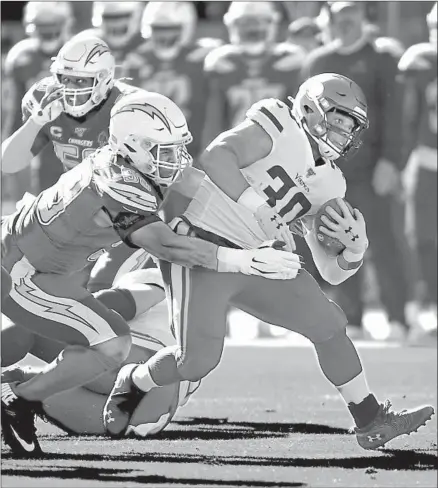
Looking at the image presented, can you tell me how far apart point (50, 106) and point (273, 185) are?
116 centimetres

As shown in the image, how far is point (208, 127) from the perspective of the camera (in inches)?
348

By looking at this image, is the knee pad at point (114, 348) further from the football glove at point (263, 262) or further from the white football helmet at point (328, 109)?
the white football helmet at point (328, 109)

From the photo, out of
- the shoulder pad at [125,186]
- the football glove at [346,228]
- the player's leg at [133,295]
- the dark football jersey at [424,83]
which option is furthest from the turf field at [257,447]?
the dark football jersey at [424,83]

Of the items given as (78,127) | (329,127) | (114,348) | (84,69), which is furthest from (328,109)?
(78,127)

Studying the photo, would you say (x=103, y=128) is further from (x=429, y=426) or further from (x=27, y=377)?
(x=429, y=426)

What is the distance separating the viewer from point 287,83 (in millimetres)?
8617

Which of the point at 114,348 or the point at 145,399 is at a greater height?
the point at 114,348

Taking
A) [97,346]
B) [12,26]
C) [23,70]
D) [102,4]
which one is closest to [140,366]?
[97,346]

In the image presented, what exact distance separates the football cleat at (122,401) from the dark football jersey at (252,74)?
3.49 metres

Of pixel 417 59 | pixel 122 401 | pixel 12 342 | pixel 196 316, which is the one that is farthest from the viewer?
pixel 417 59

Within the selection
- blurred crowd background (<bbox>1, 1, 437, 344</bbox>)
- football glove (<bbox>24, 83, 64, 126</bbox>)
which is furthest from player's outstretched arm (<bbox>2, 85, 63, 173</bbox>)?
blurred crowd background (<bbox>1, 1, 437, 344</bbox>)

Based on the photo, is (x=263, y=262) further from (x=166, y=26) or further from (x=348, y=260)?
(x=166, y=26)

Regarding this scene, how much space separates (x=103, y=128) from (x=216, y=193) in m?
1.08

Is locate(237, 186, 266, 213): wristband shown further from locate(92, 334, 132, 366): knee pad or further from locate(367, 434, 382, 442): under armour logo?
locate(367, 434, 382, 442): under armour logo
